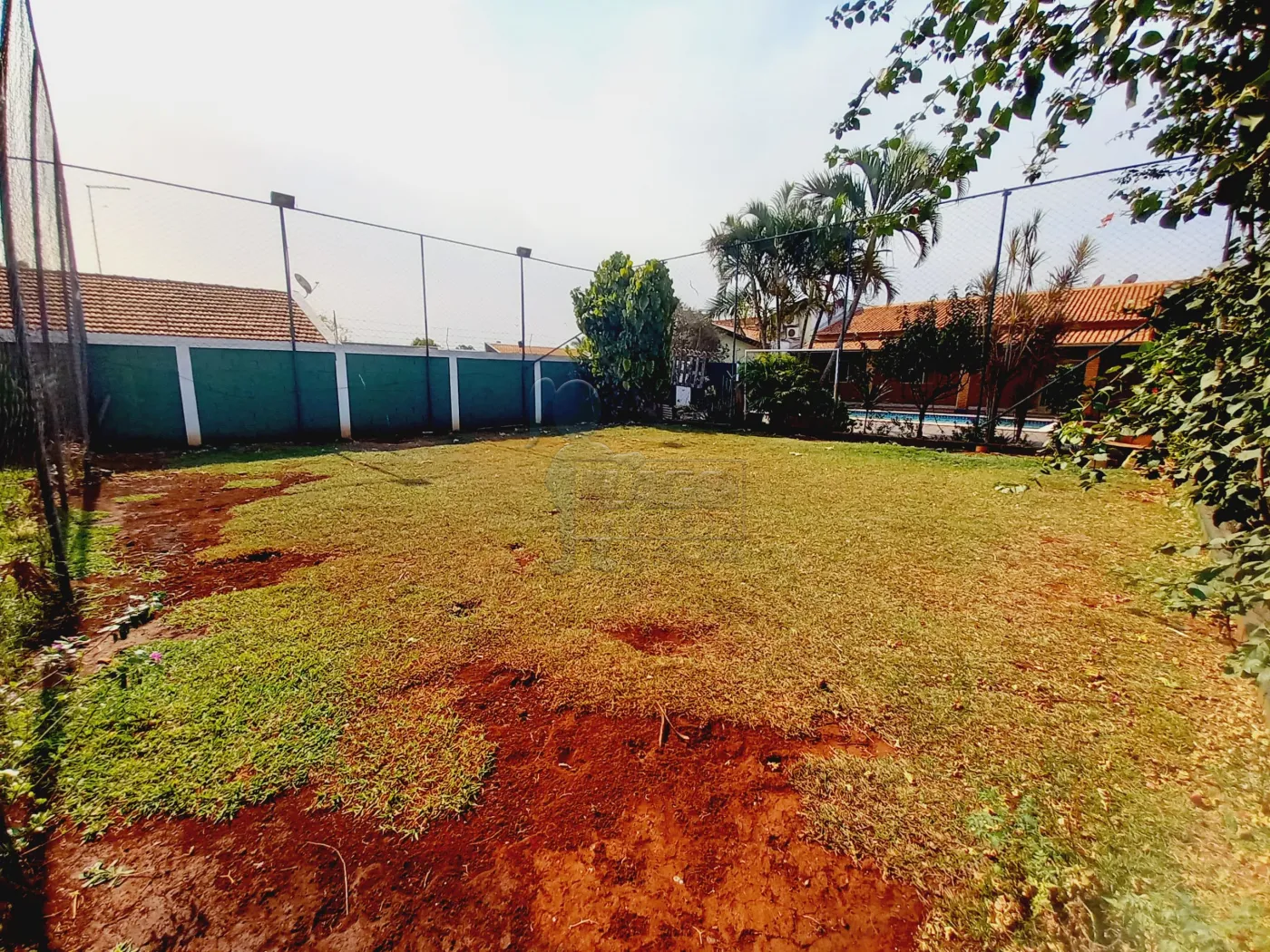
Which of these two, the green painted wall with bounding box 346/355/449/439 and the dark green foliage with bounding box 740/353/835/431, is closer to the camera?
the green painted wall with bounding box 346/355/449/439

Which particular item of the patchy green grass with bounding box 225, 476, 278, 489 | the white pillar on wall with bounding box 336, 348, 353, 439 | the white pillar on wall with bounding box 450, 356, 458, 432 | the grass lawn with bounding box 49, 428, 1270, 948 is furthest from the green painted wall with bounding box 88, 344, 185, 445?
the grass lawn with bounding box 49, 428, 1270, 948

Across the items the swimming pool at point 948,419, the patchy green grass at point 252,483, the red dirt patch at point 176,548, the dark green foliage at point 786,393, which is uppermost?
the dark green foliage at point 786,393

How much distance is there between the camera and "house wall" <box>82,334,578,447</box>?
26.4 feet

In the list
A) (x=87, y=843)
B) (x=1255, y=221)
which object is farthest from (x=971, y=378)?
(x=87, y=843)

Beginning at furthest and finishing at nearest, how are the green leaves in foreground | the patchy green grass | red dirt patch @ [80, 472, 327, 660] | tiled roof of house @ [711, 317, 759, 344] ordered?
1. tiled roof of house @ [711, 317, 759, 344]
2. the patchy green grass
3. red dirt patch @ [80, 472, 327, 660]
4. the green leaves in foreground

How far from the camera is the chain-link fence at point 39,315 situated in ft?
8.49

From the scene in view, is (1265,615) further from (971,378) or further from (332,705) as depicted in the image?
(971,378)

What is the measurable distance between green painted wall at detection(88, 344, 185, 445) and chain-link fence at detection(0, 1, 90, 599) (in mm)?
514

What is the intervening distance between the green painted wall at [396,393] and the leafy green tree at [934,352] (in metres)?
9.22

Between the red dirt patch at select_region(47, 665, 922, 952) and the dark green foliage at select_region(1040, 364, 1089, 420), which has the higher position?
the dark green foliage at select_region(1040, 364, 1089, 420)

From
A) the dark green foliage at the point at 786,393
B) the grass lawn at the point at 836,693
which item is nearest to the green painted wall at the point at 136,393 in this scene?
the grass lawn at the point at 836,693

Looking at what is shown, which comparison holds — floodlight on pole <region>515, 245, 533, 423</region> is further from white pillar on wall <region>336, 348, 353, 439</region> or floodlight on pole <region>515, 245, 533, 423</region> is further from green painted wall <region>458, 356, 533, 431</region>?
white pillar on wall <region>336, 348, 353, 439</region>

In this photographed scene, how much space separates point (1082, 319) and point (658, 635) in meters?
17.1

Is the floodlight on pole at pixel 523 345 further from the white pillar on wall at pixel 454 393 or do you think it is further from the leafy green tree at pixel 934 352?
the leafy green tree at pixel 934 352
